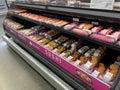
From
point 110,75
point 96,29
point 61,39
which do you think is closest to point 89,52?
point 96,29

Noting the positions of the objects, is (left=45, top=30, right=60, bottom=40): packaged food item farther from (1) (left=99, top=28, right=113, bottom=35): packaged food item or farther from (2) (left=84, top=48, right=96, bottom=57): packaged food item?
(1) (left=99, top=28, right=113, bottom=35): packaged food item

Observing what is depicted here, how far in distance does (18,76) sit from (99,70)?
162cm

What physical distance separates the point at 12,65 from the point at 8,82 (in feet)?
1.78

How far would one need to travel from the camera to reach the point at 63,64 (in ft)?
5.55

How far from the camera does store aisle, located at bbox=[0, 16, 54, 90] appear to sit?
2217 millimetres

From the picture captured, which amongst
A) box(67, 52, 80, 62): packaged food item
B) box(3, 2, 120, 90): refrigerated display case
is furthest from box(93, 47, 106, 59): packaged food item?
box(67, 52, 80, 62): packaged food item

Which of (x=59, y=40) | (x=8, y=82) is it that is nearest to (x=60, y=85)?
(x=59, y=40)

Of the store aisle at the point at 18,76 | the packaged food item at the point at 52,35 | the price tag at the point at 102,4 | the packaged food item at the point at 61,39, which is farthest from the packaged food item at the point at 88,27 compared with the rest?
the store aisle at the point at 18,76

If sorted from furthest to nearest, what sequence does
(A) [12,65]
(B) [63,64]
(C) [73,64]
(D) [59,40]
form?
(A) [12,65] < (D) [59,40] < (B) [63,64] < (C) [73,64]

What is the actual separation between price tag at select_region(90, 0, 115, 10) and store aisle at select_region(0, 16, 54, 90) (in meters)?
1.39

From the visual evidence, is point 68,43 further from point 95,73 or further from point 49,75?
point 95,73

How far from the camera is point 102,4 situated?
1.24m

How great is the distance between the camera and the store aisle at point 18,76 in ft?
7.27

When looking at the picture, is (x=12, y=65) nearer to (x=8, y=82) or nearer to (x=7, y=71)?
(x=7, y=71)
